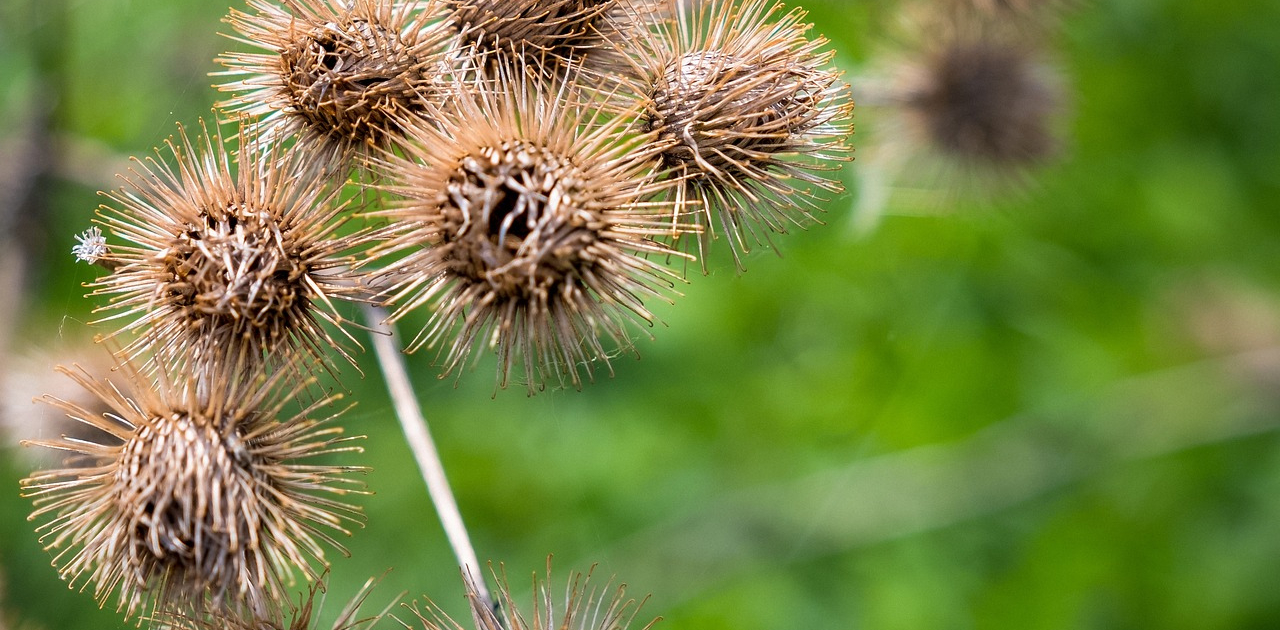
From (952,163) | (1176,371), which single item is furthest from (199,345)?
(1176,371)

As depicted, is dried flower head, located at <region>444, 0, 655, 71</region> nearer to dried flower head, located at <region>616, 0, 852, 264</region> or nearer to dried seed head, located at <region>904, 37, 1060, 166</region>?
dried flower head, located at <region>616, 0, 852, 264</region>

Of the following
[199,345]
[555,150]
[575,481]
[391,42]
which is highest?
[391,42]

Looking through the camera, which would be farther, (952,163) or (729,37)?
(952,163)

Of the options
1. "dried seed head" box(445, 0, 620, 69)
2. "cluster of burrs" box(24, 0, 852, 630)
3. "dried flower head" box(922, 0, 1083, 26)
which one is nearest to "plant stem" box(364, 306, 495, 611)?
"cluster of burrs" box(24, 0, 852, 630)

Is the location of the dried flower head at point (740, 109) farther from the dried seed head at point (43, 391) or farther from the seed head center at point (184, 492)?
the dried seed head at point (43, 391)

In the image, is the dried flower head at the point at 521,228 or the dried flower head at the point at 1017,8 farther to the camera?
the dried flower head at the point at 1017,8

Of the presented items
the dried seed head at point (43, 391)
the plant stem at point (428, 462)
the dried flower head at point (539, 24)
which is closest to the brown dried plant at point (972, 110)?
the dried flower head at point (539, 24)

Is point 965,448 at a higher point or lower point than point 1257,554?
higher

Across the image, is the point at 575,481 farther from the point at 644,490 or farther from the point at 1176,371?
the point at 1176,371
